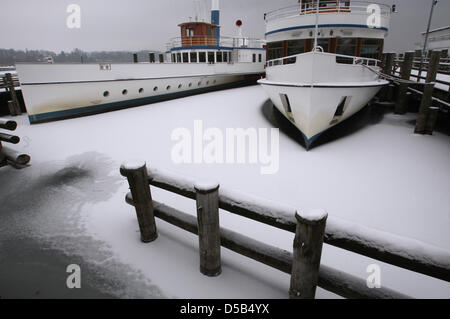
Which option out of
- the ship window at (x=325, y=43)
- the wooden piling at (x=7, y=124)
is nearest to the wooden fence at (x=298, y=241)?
the wooden piling at (x=7, y=124)

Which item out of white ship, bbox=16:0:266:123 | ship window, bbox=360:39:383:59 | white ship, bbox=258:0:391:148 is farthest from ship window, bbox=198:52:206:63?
ship window, bbox=360:39:383:59

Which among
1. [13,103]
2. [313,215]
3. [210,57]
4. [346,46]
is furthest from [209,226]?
[210,57]

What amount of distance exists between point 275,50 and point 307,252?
10.5 meters

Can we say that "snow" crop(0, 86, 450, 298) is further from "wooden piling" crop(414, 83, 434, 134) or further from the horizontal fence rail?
"wooden piling" crop(414, 83, 434, 134)

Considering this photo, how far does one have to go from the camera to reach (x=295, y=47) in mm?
10148

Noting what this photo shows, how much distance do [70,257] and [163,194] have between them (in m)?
1.91

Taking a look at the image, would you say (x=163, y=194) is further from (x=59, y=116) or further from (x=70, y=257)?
(x=59, y=116)

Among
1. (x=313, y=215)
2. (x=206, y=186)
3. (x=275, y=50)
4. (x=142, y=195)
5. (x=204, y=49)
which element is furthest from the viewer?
(x=204, y=49)

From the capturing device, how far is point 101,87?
1160 cm

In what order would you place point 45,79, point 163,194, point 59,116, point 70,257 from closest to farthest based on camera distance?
point 70,257, point 163,194, point 45,79, point 59,116

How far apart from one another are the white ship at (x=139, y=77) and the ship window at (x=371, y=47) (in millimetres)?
9580

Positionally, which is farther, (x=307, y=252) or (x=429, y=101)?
(x=429, y=101)

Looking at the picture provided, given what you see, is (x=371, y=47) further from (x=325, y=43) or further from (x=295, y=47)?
(x=295, y=47)
